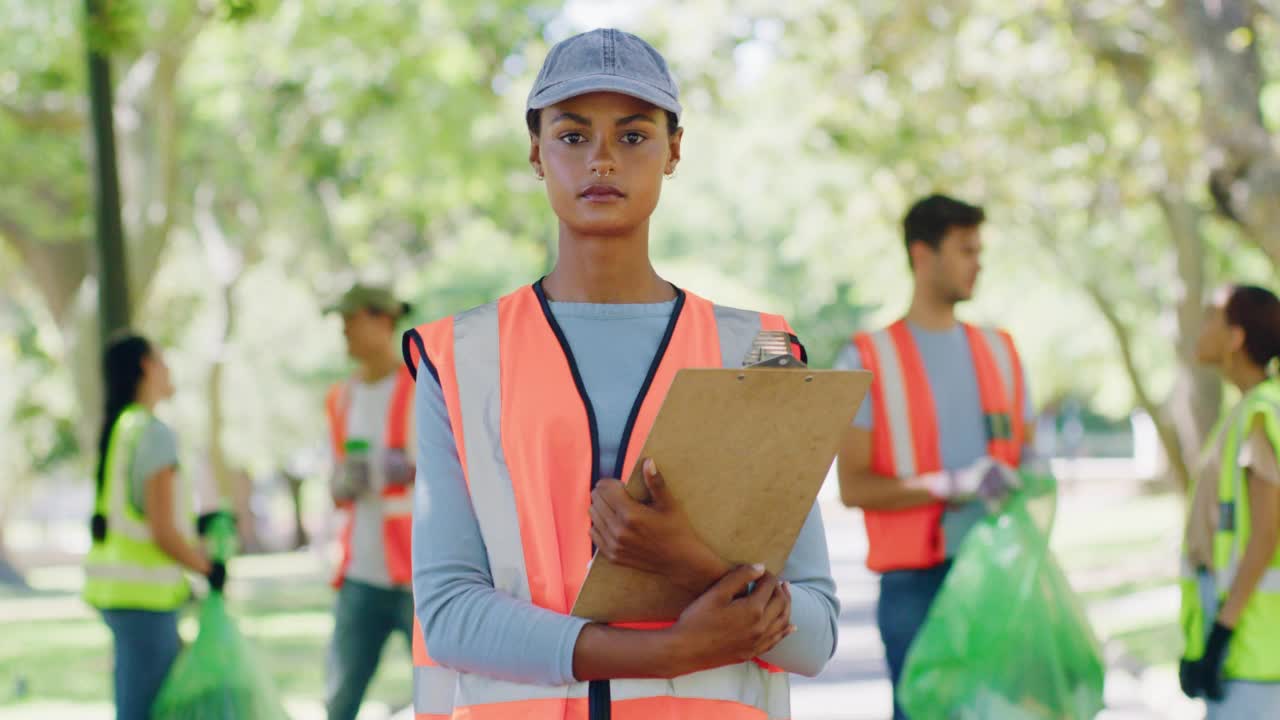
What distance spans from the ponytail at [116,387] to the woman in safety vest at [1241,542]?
429 centimetres

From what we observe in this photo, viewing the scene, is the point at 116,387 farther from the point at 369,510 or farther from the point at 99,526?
the point at 369,510

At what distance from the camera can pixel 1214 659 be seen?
545 centimetres

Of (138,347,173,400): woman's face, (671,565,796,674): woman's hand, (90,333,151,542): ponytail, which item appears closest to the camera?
(671,565,796,674): woman's hand

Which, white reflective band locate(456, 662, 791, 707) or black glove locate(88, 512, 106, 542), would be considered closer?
white reflective band locate(456, 662, 791, 707)

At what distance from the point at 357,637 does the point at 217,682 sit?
752 mm

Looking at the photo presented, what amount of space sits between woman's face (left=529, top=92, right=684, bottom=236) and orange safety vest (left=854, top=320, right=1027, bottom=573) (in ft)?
10.7

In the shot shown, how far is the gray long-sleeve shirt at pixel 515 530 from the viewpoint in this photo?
248cm

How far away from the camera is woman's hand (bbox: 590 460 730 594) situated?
2.36 meters

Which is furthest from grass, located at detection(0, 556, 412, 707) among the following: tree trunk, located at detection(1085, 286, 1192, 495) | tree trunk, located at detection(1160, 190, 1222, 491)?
tree trunk, located at detection(1160, 190, 1222, 491)

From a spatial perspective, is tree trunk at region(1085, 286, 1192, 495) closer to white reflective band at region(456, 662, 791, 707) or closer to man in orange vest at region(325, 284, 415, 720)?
man in orange vest at region(325, 284, 415, 720)

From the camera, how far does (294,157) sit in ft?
78.3

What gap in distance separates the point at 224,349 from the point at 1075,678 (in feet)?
86.5

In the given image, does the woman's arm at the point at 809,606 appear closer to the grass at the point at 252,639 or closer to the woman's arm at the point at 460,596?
the woman's arm at the point at 460,596

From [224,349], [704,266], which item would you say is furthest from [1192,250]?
[704,266]
